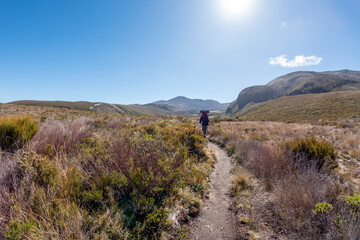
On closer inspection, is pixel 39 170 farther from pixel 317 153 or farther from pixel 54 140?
pixel 317 153

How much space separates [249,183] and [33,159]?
586 cm

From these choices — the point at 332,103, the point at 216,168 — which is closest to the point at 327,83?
the point at 332,103

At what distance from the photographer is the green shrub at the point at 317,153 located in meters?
5.14

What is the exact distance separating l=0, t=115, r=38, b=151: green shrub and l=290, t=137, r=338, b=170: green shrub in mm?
8329

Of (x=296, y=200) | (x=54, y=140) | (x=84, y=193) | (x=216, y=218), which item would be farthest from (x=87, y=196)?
(x=296, y=200)

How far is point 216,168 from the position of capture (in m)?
7.00

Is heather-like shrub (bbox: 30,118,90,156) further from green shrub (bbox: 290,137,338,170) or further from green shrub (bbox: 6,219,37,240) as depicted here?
green shrub (bbox: 290,137,338,170)

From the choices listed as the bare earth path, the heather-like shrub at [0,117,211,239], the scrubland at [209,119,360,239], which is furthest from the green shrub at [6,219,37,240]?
the scrubland at [209,119,360,239]

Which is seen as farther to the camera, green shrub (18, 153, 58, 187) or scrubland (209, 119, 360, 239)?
green shrub (18, 153, 58, 187)

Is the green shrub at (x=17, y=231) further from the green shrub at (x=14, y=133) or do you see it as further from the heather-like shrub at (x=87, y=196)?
the green shrub at (x=14, y=133)

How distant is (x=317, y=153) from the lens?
5375mm

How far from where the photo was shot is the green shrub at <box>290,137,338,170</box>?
5.14m

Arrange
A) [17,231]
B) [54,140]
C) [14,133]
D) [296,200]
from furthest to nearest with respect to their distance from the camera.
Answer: [54,140] < [14,133] < [296,200] < [17,231]

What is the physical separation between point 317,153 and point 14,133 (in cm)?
957
